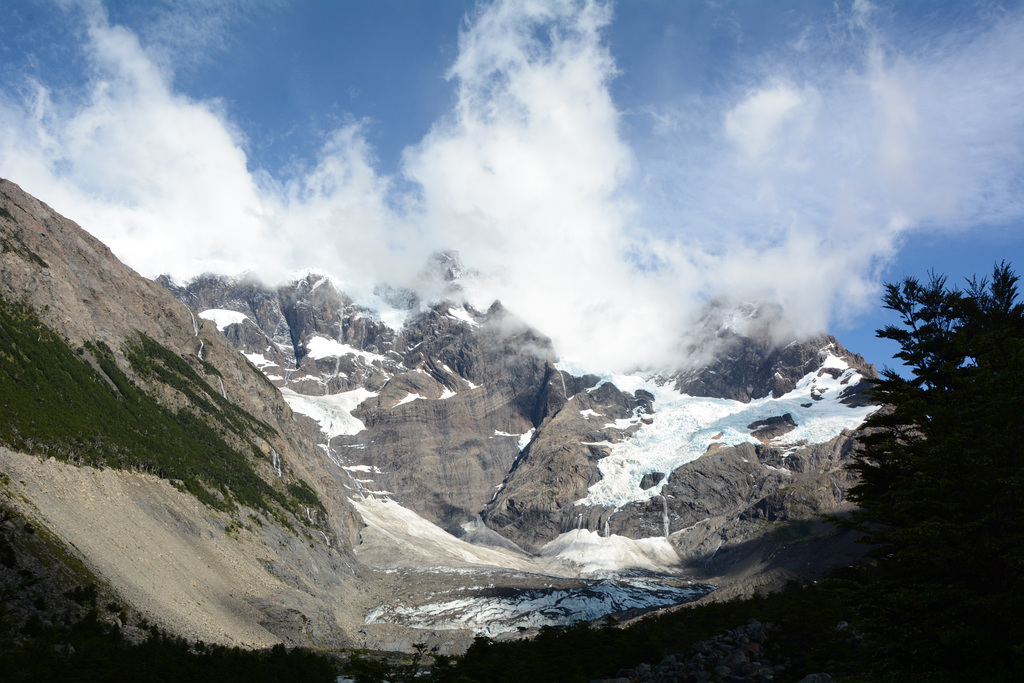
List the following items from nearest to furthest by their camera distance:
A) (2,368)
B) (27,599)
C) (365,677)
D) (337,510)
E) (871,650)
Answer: (871,650), (365,677), (27,599), (2,368), (337,510)

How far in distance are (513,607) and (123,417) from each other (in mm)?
103586

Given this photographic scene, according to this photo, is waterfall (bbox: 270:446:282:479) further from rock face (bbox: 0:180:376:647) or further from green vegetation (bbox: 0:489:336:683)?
green vegetation (bbox: 0:489:336:683)

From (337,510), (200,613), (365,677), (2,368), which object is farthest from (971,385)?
(337,510)

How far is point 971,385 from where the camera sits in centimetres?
1966

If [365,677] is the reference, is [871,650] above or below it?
above

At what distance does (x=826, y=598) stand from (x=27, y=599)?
45.8 metres

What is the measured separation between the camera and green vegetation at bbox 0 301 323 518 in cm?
5900

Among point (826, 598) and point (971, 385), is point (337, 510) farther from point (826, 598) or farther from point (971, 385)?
point (971, 385)

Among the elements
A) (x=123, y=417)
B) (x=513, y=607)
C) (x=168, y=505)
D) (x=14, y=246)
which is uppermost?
(x=14, y=246)

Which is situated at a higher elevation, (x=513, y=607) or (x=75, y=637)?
(x=75, y=637)

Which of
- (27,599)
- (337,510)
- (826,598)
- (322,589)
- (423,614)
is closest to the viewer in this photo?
(27,599)

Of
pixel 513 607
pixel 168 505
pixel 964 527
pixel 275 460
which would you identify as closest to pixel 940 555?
pixel 964 527

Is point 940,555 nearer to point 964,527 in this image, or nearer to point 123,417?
point 964,527

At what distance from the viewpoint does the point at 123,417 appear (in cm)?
8206
